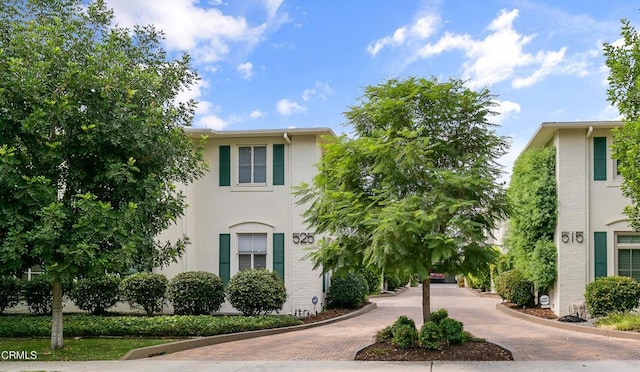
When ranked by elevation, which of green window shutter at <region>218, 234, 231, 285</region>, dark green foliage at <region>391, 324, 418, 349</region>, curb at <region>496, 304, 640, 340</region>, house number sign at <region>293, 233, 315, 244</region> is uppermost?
house number sign at <region>293, 233, 315, 244</region>

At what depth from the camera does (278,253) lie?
736 inches

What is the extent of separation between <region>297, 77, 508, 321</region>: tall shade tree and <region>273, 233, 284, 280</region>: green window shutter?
5.95 m

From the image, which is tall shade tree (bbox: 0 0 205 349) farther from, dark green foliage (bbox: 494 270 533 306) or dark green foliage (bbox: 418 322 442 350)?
dark green foliage (bbox: 494 270 533 306)

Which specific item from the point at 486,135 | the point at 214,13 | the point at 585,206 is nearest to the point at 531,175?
the point at 585,206

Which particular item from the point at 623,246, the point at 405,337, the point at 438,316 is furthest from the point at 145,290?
the point at 623,246

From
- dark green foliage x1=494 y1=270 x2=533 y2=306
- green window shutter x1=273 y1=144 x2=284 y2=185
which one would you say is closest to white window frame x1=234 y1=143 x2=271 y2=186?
green window shutter x1=273 y1=144 x2=284 y2=185

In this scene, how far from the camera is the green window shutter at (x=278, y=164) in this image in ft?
61.9

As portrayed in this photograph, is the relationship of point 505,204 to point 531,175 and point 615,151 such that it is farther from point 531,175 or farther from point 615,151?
point 531,175

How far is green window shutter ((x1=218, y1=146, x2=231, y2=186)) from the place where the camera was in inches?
754

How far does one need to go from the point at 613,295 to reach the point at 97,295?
14.9 meters

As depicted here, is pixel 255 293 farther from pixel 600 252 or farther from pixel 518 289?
pixel 600 252

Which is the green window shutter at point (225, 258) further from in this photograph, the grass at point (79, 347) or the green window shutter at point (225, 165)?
the grass at point (79, 347)

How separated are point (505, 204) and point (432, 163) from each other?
168 centimetres

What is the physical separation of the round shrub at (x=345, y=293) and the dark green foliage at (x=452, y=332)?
833cm
